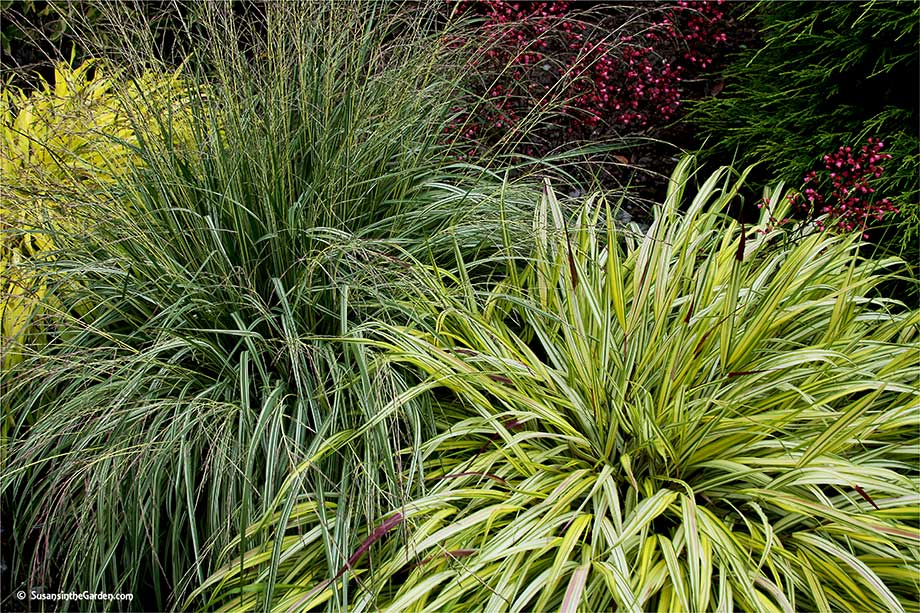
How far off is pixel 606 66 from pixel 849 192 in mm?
1410

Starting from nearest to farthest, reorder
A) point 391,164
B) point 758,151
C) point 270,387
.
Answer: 1. point 270,387
2. point 391,164
3. point 758,151

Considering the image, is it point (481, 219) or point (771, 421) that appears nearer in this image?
point (771, 421)

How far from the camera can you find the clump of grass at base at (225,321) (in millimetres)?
2029

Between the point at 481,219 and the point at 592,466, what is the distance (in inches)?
36.2

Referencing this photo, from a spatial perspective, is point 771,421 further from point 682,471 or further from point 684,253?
point 684,253

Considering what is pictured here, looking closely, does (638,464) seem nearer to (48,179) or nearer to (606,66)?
(48,179)

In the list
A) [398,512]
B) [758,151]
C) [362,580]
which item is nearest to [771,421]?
[398,512]

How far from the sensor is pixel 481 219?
8.65 ft

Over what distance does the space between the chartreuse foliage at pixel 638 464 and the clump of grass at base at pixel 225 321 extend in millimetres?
128

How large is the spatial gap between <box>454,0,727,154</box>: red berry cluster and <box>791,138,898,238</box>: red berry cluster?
0.91m

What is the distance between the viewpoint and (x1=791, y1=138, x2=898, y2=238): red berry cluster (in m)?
2.77

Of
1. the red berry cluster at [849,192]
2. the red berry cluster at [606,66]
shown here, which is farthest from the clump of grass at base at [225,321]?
the red berry cluster at [849,192]

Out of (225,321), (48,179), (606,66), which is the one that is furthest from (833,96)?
(48,179)

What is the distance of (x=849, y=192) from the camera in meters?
2.77
